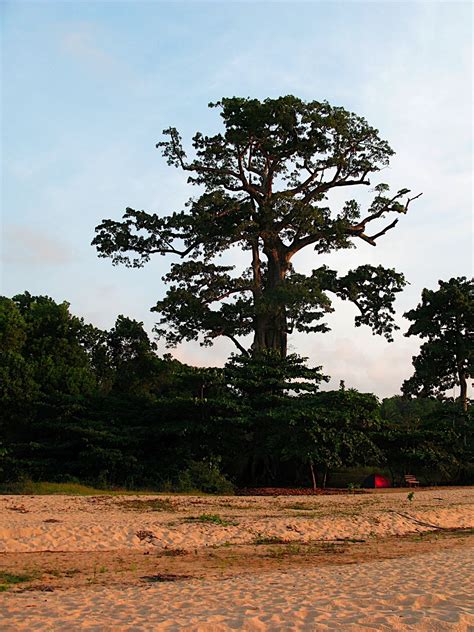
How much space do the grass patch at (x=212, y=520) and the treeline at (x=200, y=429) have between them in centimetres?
829

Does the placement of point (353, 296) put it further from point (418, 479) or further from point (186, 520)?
point (186, 520)

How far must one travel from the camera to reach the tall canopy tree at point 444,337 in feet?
122

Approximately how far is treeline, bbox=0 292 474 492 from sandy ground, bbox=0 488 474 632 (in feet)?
15.8

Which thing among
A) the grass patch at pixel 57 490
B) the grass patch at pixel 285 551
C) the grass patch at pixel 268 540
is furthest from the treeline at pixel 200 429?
the grass patch at pixel 285 551

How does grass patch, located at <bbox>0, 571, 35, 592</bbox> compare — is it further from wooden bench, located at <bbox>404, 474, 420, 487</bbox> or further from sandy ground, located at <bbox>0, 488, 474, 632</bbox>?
wooden bench, located at <bbox>404, 474, 420, 487</bbox>

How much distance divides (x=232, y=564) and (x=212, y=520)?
4.23 m

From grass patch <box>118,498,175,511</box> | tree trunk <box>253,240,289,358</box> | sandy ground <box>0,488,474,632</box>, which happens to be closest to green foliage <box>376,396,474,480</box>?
tree trunk <box>253,240,289,358</box>

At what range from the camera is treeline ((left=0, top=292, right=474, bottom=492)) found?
26547 millimetres

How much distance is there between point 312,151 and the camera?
36531 mm

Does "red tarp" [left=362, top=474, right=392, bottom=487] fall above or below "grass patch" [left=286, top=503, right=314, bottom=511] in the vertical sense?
above

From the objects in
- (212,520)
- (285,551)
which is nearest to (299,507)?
(212,520)

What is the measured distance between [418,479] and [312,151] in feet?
59.3

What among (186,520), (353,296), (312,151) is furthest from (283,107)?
(186,520)

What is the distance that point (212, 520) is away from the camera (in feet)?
55.0
